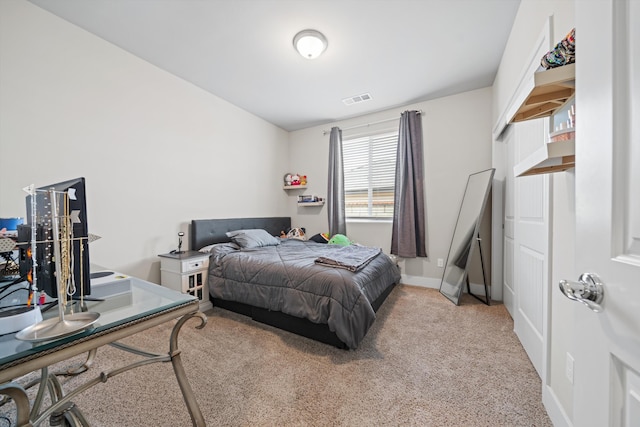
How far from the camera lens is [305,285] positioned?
1992mm

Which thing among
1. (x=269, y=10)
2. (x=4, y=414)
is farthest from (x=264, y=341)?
(x=269, y=10)

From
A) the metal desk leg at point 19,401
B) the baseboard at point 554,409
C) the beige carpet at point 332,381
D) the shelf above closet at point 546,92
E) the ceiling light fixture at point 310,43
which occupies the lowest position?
the beige carpet at point 332,381

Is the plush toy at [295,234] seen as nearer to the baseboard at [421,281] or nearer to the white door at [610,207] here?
the baseboard at [421,281]

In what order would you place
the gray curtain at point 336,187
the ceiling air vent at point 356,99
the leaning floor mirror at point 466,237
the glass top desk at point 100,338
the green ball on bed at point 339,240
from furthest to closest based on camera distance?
the gray curtain at point 336,187 → the green ball on bed at point 339,240 → the ceiling air vent at point 356,99 → the leaning floor mirror at point 466,237 → the glass top desk at point 100,338

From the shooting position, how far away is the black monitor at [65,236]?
2.80ft

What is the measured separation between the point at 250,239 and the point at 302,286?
141 centimetres

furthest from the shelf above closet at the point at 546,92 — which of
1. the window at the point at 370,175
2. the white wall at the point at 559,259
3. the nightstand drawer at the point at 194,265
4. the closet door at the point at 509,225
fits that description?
the nightstand drawer at the point at 194,265

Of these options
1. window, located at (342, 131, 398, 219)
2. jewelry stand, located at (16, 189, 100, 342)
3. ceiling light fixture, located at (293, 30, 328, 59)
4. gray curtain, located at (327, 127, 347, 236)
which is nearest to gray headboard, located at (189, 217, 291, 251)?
gray curtain, located at (327, 127, 347, 236)

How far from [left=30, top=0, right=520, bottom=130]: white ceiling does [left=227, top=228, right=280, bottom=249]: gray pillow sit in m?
1.95

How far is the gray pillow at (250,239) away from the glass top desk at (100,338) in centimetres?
180

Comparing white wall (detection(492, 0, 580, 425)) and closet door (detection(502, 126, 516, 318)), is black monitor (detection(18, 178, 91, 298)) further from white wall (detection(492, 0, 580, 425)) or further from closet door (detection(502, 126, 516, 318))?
closet door (detection(502, 126, 516, 318))

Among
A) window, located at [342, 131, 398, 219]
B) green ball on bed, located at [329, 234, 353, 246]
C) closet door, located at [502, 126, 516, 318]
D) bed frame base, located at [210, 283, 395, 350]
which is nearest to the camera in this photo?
bed frame base, located at [210, 283, 395, 350]

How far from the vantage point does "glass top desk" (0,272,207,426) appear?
0.64 meters

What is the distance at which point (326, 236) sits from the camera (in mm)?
4031
